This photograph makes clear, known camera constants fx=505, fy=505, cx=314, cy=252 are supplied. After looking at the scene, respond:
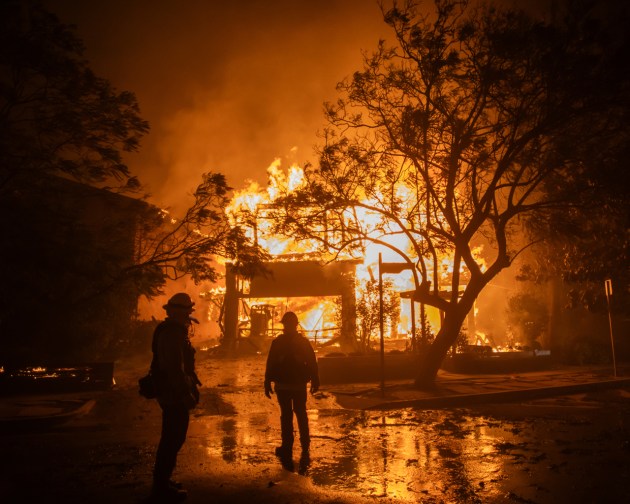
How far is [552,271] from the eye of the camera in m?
21.2

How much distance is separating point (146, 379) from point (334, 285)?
24.0m

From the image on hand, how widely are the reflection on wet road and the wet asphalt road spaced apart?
19mm

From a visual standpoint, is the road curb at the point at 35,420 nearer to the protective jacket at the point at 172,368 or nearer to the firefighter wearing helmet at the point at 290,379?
the firefighter wearing helmet at the point at 290,379

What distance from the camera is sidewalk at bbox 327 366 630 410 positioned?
35.5ft

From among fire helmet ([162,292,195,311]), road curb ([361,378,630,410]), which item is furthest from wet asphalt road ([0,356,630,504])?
fire helmet ([162,292,195,311])

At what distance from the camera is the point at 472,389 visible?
1230 centimetres

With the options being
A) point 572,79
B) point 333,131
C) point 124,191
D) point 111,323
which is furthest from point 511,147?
point 111,323

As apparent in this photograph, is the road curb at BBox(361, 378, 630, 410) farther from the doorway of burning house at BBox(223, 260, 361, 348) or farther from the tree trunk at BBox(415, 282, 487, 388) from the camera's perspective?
the doorway of burning house at BBox(223, 260, 361, 348)

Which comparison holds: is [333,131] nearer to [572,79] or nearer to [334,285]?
[572,79]

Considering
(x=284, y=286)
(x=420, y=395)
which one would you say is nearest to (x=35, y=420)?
(x=420, y=395)

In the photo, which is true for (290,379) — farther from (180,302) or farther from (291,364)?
(180,302)

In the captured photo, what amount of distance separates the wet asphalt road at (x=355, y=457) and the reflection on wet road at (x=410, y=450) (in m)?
0.02

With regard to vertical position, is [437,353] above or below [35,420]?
above

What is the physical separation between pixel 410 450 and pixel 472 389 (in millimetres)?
6160
